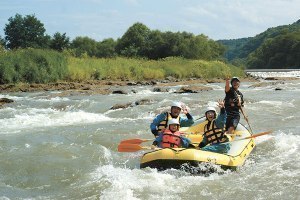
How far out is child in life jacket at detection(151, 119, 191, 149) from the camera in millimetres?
7209

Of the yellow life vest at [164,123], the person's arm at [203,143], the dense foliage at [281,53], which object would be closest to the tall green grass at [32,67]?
the yellow life vest at [164,123]

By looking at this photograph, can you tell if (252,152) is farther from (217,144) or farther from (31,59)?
(31,59)

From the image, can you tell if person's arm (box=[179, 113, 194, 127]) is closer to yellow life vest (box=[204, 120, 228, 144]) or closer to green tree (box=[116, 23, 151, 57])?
yellow life vest (box=[204, 120, 228, 144])

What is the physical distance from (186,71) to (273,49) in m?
53.0

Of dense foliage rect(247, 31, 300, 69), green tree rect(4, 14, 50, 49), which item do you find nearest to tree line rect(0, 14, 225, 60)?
green tree rect(4, 14, 50, 49)

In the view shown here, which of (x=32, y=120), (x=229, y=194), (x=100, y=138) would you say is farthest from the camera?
(x=32, y=120)

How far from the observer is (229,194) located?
595cm

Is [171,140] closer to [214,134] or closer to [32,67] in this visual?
[214,134]

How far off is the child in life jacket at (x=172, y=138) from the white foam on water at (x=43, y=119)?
16.4 feet

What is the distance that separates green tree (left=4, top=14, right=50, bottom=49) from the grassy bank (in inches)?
964

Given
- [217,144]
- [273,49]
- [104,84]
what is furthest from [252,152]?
[273,49]

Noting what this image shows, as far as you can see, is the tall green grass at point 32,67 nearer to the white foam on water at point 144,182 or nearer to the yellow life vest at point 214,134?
the yellow life vest at point 214,134

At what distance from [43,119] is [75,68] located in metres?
11.4

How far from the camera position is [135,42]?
4888 centimetres
